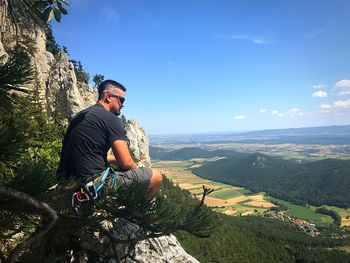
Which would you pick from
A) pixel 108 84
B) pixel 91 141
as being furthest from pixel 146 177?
pixel 108 84

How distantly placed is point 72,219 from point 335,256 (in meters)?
108

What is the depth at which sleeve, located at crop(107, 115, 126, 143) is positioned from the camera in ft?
15.5

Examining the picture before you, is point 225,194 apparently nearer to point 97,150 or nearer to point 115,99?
point 115,99

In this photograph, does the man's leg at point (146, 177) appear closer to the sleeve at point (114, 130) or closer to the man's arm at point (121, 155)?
the man's arm at point (121, 155)

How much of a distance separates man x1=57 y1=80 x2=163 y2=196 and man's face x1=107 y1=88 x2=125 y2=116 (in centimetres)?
38

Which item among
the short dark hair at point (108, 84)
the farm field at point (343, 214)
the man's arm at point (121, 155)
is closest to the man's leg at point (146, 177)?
the man's arm at point (121, 155)

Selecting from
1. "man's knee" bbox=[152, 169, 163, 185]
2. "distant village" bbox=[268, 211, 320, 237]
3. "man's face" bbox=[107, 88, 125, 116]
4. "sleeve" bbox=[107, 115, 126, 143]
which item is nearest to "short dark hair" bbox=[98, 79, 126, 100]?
"man's face" bbox=[107, 88, 125, 116]

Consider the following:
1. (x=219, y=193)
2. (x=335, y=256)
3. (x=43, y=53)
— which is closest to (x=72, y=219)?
(x=43, y=53)

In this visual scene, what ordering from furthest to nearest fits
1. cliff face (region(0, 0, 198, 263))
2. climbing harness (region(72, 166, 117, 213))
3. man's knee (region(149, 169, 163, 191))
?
man's knee (region(149, 169, 163, 191)) → cliff face (region(0, 0, 198, 263)) → climbing harness (region(72, 166, 117, 213))

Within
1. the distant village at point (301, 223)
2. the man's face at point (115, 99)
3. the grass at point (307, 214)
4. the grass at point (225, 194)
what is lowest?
the grass at point (307, 214)

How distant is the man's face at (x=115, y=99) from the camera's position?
17.4 feet

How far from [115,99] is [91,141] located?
3.11ft

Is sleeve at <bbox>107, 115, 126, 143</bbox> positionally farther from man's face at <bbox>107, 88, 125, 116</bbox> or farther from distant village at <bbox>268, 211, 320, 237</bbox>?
distant village at <bbox>268, 211, 320, 237</bbox>

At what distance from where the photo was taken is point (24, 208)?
3160 mm
